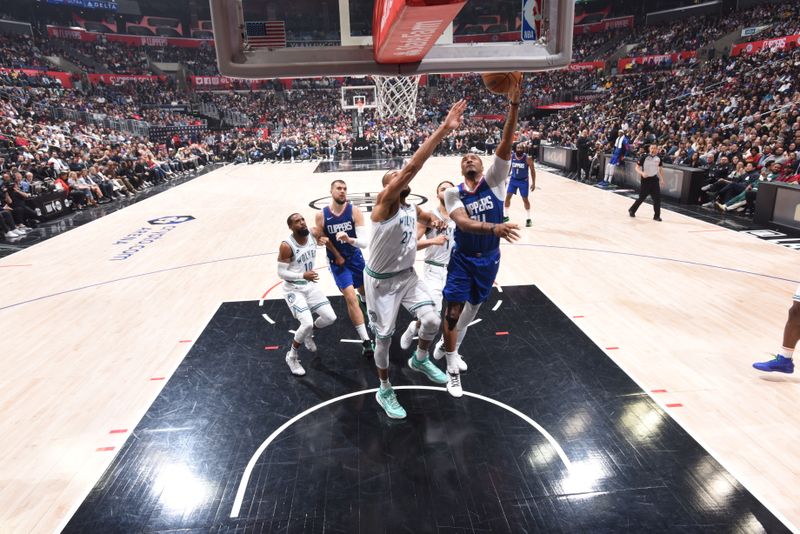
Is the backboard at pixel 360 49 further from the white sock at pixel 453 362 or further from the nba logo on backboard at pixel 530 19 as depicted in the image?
the white sock at pixel 453 362

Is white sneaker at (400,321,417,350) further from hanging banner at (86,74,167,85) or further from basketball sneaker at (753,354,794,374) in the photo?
hanging banner at (86,74,167,85)

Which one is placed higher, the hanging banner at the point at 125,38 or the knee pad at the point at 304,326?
the hanging banner at the point at 125,38

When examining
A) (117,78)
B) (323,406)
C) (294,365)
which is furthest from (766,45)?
(117,78)

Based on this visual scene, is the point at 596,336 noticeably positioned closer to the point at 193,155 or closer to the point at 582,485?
the point at 582,485

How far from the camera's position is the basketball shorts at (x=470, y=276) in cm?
420

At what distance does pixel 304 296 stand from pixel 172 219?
29.0 ft

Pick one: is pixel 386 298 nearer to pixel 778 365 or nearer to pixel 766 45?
pixel 778 365

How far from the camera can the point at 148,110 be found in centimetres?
3108

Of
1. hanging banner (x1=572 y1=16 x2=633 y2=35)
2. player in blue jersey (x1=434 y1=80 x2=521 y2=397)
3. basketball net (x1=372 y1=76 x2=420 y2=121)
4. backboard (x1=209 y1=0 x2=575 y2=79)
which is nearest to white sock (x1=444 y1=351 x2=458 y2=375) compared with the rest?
player in blue jersey (x1=434 y1=80 x2=521 y2=397)

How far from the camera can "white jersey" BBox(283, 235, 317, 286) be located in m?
4.87

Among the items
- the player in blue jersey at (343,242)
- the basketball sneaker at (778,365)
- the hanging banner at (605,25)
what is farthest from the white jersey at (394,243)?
the hanging banner at (605,25)

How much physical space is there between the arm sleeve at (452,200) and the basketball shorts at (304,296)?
166cm

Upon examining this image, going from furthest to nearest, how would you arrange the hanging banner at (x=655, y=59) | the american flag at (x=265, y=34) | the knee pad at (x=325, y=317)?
the hanging banner at (x=655, y=59) → the knee pad at (x=325, y=317) → the american flag at (x=265, y=34)

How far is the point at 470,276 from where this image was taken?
4.24m
